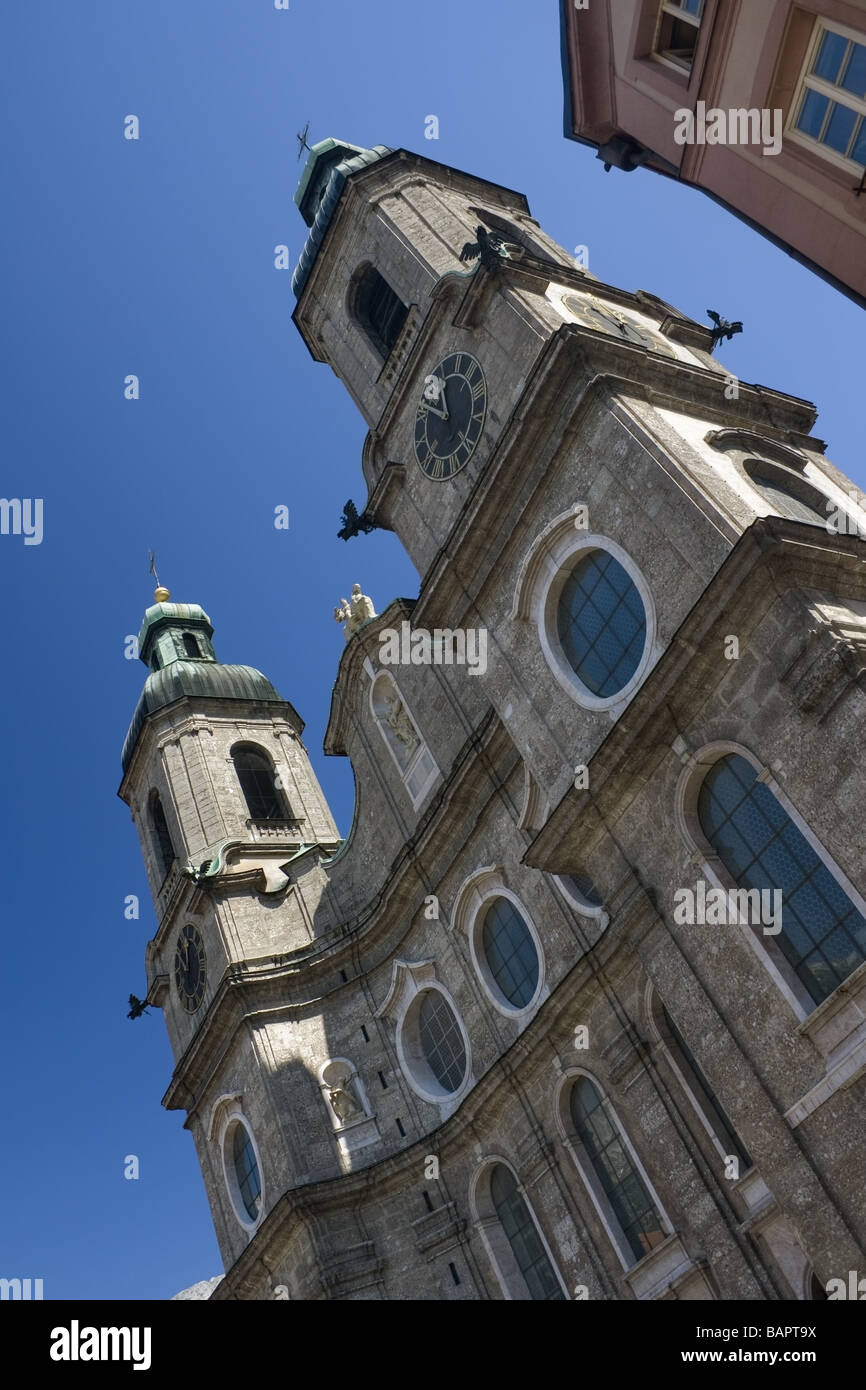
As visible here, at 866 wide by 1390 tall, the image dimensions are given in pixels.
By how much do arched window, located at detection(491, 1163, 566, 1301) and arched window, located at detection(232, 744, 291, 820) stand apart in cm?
1299

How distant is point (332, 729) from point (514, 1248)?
1214 cm

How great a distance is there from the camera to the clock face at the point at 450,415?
66.0 ft

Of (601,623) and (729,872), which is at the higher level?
(601,623)

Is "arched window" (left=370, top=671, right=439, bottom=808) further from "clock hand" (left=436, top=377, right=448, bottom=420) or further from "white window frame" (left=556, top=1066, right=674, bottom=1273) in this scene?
"white window frame" (left=556, top=1066, right=674, bottom=1273)

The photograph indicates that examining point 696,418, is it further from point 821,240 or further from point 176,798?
point 176,798

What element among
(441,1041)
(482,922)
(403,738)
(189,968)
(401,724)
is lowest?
(441,1041)

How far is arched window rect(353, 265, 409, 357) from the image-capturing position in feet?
82.3

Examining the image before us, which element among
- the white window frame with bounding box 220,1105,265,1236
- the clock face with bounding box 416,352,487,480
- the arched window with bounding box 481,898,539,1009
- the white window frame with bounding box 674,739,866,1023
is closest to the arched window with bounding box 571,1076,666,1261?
the arched window with bounding box 481,898,539,1009

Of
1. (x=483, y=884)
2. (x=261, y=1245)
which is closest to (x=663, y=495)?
(x=483, y=884)

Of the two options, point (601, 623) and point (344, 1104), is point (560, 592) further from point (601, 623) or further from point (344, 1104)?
point (344, 1104)

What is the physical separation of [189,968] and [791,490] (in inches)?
701

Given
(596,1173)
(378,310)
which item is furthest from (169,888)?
(596,1173)

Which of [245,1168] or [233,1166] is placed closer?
[245,1168]

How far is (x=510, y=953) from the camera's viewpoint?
1991 centimetres
